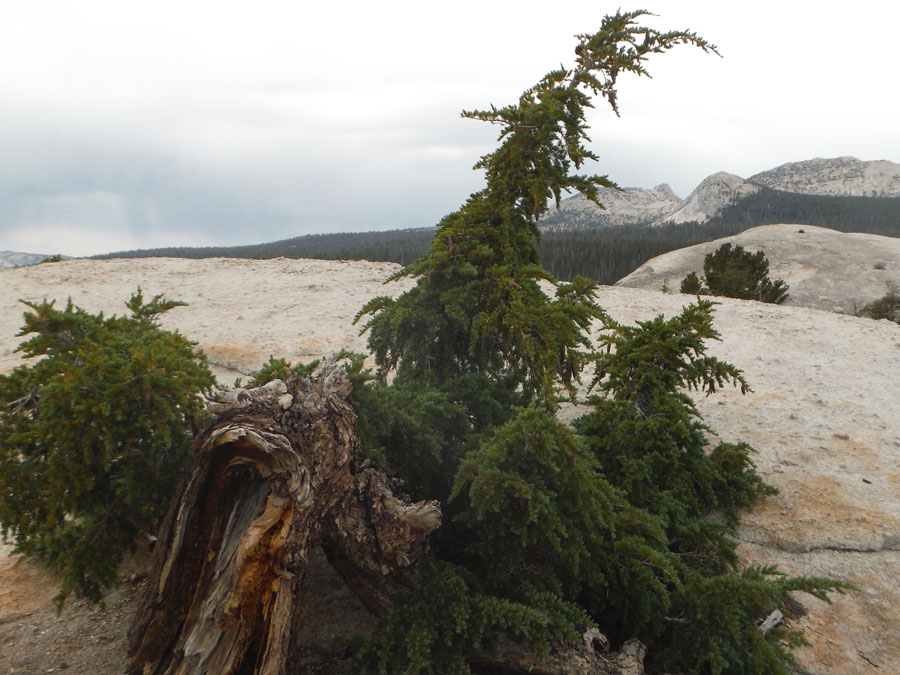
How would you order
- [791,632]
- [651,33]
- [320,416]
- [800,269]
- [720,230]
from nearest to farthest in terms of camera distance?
[320,416]
[791,632]
[651,33]
[800,269]
[720,230]

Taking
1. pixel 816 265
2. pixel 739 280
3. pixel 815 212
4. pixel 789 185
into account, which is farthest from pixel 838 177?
pixel 739 280

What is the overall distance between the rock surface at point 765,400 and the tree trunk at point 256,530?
1.41 m

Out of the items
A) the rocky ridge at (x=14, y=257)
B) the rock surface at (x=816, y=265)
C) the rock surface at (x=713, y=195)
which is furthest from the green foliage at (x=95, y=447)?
the rocky ridge at (x=14, y=257)

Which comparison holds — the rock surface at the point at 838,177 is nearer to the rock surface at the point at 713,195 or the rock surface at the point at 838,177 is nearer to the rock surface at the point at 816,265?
the rock surface at the point at 713,195

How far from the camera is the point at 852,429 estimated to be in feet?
29.5

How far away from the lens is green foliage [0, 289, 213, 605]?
377 centimetres

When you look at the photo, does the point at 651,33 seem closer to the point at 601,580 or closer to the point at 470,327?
the point at 470,327

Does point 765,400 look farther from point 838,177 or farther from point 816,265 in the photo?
point 838,177

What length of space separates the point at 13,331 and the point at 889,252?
189 feet

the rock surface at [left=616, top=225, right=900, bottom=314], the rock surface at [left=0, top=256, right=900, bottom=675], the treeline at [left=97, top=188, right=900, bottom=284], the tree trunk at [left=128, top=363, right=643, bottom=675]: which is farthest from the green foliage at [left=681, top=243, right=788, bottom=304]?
the tree trunk at [left=128, top=363, right=643, bottom=675]

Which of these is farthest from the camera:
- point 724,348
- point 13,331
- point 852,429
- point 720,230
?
point 720,230

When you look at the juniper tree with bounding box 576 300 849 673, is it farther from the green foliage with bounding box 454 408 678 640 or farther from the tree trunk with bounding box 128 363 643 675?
the tree trunk with bounding box 128 363 643 675

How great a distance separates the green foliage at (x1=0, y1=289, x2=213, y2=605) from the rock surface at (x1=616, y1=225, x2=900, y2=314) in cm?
4085

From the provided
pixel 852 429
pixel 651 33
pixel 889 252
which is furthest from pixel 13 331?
pixel 889 252
